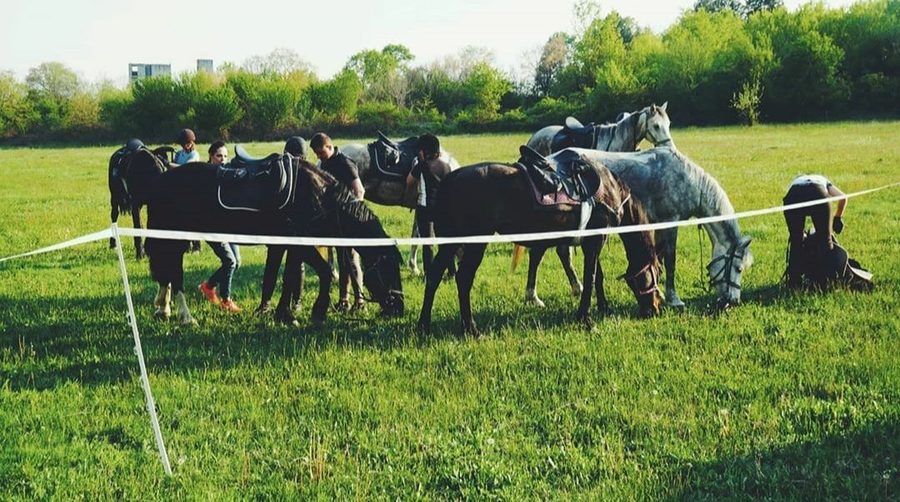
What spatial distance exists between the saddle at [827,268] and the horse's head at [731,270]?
979 mm

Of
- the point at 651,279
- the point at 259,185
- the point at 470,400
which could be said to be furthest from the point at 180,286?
the point at 651,279

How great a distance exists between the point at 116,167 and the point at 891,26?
6695cm

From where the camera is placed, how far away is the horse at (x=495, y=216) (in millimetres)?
7281

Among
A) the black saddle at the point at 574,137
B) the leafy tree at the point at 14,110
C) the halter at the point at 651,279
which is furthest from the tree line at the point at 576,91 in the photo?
the halter at the point at 651,279

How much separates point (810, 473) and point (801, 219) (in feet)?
16.2

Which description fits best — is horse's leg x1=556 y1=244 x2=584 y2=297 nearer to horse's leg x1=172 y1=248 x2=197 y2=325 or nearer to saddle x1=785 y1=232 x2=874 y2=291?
saddle x1=785 y1=232 x2=874 y2=291

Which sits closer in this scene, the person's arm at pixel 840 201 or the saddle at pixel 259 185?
the saddle at pixel 259 185

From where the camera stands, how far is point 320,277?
788 centimetres

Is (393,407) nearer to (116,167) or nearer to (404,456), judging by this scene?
(404,456)

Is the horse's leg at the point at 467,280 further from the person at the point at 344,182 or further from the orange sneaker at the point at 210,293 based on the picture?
the orange sneaker at the point at 210,293

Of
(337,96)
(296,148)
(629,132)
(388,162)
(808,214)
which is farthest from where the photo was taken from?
(337,96)

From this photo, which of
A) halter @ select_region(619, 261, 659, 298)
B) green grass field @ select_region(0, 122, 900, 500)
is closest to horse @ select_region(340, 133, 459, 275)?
green grass field @ select_region(0, 122, 900, 500)

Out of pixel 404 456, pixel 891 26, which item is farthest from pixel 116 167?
pixel 891 26

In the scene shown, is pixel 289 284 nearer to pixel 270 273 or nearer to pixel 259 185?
pixel 270 273
